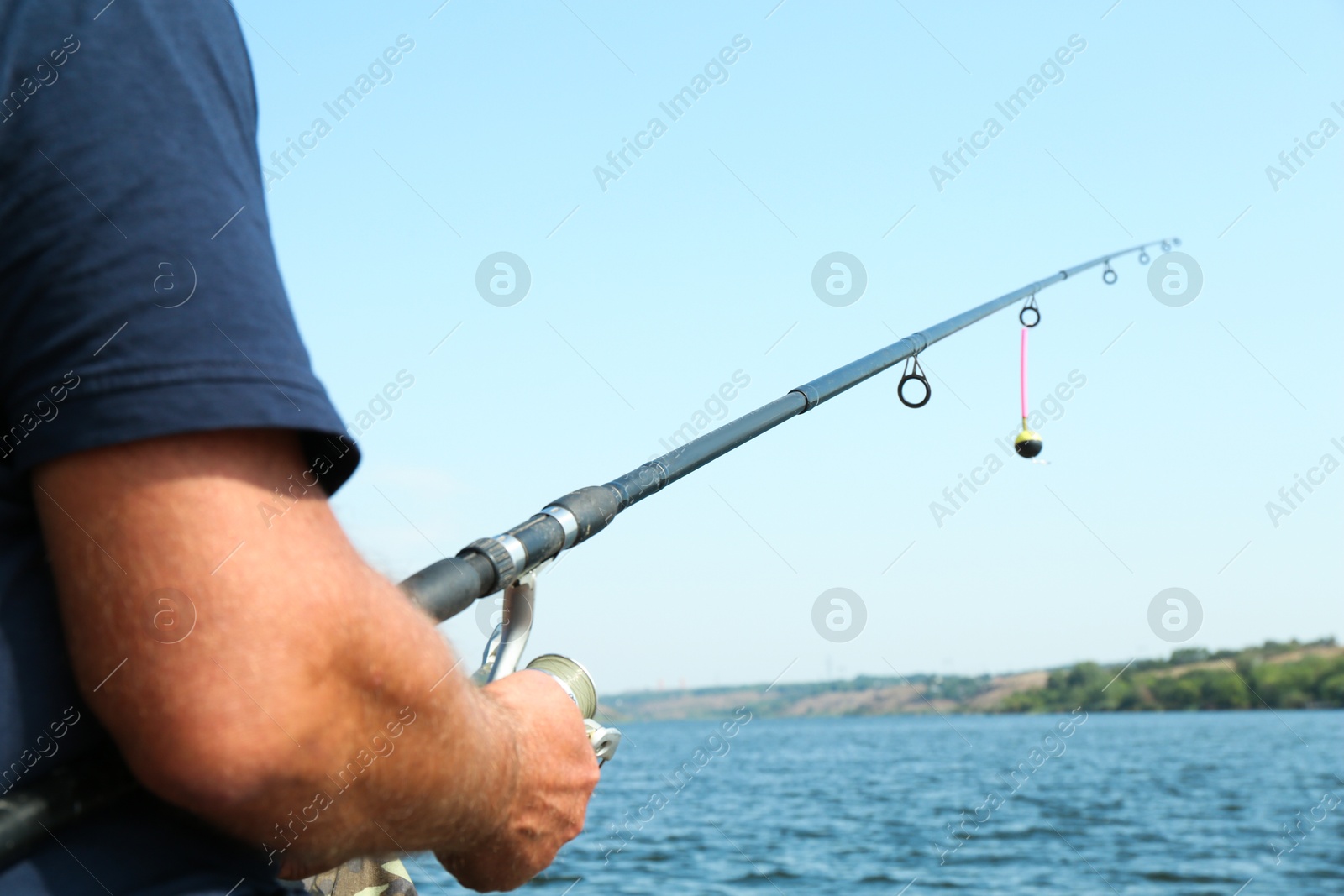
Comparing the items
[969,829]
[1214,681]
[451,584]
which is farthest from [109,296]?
[1214,681]

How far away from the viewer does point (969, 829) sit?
2347 cm

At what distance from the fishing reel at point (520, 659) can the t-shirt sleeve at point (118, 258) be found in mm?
825

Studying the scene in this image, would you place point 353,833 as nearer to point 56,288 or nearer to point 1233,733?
point 56,288

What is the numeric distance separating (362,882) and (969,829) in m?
23.6

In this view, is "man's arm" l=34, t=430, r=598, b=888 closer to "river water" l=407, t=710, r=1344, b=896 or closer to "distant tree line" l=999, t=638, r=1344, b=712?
"river water" l=407, t=710, r=1344, b=896

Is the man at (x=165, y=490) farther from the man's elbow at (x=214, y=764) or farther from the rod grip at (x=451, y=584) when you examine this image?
the rod grip at (x=451, y=584)

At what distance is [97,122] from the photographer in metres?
0.88

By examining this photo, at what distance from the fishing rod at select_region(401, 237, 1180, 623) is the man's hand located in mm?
146

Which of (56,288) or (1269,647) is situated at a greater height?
(1269,647)

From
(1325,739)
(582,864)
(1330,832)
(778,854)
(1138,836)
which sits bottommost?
(582,864)

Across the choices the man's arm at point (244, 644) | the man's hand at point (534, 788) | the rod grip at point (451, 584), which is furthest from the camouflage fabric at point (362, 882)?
the man's arm at point (244, 644)

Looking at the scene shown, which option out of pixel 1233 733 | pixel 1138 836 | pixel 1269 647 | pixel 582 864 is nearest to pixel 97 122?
pixel 582 864

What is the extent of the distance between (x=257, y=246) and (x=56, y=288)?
162 millimetres

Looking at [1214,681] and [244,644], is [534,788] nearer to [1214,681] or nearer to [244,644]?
[244,644]
